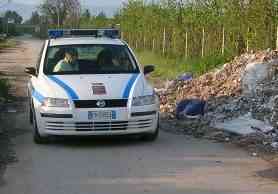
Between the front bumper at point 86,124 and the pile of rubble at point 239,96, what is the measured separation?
5.35 ft

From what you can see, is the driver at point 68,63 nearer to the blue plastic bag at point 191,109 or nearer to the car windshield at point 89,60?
the car windshield at point 89,60

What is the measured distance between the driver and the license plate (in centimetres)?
139

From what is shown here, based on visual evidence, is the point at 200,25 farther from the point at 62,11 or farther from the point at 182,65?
the point at 62,11

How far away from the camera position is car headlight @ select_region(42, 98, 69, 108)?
31.9 feet

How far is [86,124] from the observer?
31.9 feet

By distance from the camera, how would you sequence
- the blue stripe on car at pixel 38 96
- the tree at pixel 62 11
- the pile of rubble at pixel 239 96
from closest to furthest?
the blue stripe on car at pixel 38 96, the pile of rubble at pixel 239 96, the tree at pixel 62 11

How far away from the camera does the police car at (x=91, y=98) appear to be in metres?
9.73

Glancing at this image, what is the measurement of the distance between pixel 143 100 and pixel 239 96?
407 centimetres

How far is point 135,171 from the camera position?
828cm

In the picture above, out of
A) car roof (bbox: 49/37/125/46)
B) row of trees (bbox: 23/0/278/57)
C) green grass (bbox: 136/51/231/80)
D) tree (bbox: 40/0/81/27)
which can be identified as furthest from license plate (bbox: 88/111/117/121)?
tree (bbox: 40/0/81/27)

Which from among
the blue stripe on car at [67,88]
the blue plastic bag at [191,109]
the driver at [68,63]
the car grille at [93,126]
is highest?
the driver at [68,63]

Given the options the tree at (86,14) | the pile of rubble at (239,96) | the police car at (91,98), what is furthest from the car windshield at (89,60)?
the tree at (86,14)

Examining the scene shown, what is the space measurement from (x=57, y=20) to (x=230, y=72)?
5653cm

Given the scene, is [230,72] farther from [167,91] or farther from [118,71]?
[118,71]
